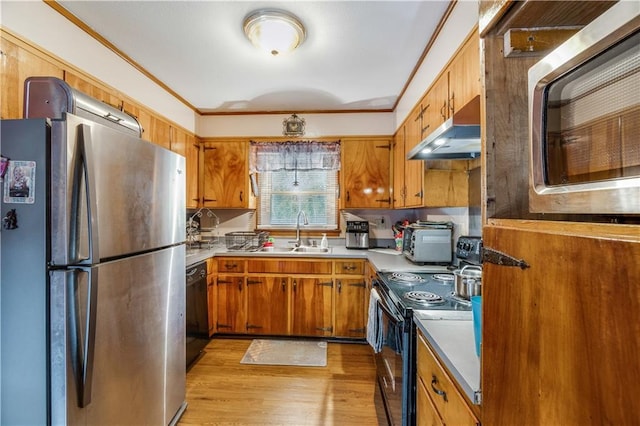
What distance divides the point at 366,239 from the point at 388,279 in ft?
4.29

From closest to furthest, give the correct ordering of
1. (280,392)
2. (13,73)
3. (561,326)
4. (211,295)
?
(561,326), (13,73), (280,392), (211,295)

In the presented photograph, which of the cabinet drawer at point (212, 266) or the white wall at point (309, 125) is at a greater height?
the white wall at point (309, 125)

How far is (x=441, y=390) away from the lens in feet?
3.14

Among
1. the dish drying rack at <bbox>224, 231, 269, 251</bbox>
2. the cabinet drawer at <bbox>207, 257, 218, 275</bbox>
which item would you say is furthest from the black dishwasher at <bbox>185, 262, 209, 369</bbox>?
the dish drying rack at <bbox>224, 231, 269, 251</bbox>

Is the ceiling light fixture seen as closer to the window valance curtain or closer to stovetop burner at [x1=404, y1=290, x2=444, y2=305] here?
the window valance curtain

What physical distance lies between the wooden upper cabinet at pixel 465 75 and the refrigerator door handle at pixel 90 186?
1.63 metres

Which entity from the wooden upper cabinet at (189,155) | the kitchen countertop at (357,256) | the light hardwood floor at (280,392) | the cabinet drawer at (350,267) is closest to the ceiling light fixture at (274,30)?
the wooden upper cabinet at (189,155)

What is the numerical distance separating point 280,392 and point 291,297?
916 millimetres

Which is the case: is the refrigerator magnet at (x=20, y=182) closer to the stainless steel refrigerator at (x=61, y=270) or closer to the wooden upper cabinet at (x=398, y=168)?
the stainless steel refrigerator at (x=61, y=270)

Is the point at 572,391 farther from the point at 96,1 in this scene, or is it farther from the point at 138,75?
the point at 138,75

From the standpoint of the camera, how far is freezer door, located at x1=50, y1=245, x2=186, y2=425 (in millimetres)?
1028

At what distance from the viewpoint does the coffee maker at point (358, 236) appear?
313 cm

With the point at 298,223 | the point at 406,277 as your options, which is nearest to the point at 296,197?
the point at 298,223

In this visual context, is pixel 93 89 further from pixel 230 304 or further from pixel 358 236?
pixel 358 236
